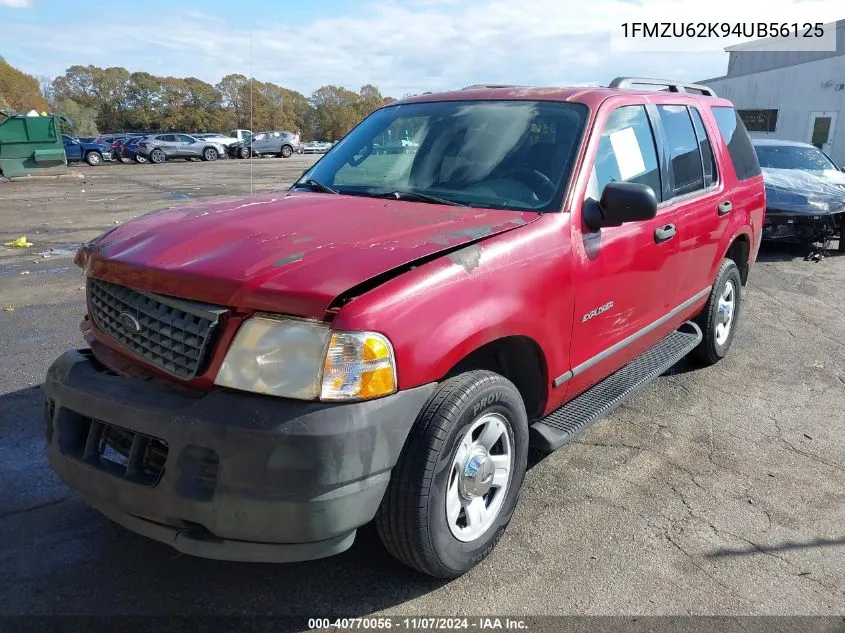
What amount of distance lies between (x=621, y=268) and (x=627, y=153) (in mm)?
680

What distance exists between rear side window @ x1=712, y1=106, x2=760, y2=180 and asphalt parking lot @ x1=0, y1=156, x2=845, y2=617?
60.8 inches

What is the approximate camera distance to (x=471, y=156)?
11.4 feet

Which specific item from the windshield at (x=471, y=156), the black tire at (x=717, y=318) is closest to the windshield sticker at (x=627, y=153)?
the windshield at (x=471, y=156)

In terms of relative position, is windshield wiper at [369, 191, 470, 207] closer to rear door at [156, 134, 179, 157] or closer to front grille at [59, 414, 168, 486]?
front grille at [59, 414, 168, 486]

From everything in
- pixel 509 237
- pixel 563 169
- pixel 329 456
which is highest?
pixel 563 169

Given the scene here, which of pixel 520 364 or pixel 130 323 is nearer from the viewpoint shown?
pixel 130 323

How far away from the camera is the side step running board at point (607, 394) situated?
3.10m

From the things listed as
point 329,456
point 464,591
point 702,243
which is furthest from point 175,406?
point 702,243

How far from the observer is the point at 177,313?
2395 millimetres

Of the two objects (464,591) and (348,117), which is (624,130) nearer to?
(464,591)

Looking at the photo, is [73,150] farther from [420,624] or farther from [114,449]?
[420,624]

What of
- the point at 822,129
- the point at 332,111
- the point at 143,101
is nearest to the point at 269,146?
the point at 822,129

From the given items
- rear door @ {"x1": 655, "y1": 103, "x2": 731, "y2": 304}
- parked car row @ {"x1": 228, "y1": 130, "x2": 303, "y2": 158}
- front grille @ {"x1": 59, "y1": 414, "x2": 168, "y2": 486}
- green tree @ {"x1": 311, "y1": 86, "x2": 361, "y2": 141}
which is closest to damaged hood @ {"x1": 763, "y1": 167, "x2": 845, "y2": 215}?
rear door @ {"x1": 655, "y1": 103, "x2": 731, "y2": 304}

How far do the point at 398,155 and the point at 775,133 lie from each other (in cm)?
3519
